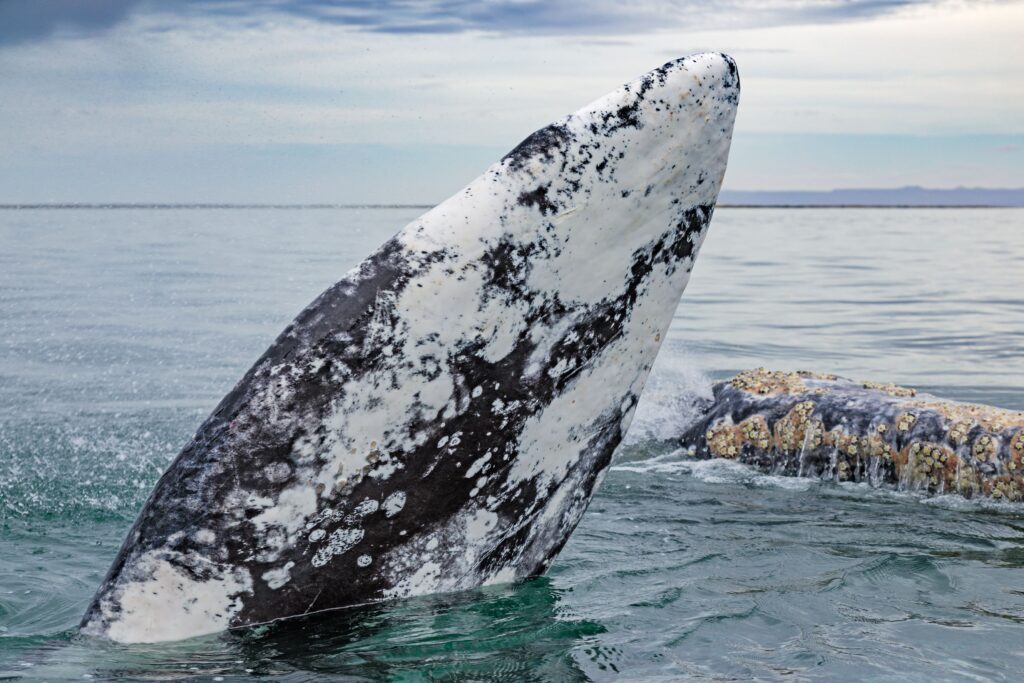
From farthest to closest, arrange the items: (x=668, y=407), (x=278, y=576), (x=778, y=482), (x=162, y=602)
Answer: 1. (x=668, y=407)
2. (x=778, y=482)
3. (x=278, y=576)
4. (x=162, y=602)

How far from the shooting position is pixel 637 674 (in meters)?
3.54

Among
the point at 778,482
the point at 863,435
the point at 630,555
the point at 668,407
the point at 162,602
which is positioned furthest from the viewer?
the point at 668,407

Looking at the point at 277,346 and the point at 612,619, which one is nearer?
the point at 277,346

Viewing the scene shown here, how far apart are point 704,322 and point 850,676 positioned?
1380 cm

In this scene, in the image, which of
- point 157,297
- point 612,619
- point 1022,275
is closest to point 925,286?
point 1022,275

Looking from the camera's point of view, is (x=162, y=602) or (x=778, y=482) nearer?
(x=162, y=602)

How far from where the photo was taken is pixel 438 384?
3.36 m

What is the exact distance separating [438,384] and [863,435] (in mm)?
5191

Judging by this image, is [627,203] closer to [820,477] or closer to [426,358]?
[426,358]

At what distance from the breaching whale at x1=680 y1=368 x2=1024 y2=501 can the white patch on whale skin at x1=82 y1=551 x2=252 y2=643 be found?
5.33 m

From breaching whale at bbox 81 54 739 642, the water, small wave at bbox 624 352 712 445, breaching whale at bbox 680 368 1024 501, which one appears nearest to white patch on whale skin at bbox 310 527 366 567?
breaching whale at bbox 81 54 739 642

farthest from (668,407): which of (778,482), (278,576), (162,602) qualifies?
(162,602)

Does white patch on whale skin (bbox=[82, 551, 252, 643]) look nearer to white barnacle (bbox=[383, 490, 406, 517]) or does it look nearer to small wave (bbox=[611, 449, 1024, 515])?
white barnacle (bbox=[383, 490, 406, 517])

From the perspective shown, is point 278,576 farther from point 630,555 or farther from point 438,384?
point 630,555
